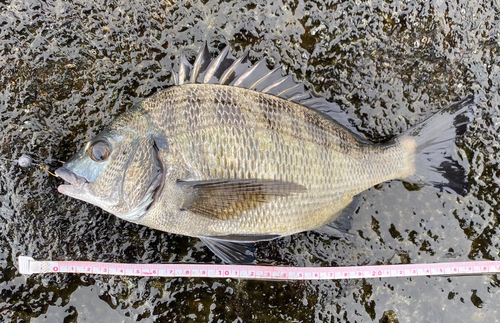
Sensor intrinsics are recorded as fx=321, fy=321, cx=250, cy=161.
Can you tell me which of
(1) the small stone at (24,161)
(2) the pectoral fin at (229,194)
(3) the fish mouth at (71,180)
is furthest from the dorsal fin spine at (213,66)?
(1) the small stone at (24,161)

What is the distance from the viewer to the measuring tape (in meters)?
2.15

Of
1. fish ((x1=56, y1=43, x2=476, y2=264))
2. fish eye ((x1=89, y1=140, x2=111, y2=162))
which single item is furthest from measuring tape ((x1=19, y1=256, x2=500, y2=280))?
fish eye ((x1=89, y1=140, x2=111, y2=162))

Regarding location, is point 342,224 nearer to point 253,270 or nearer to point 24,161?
point 253,270

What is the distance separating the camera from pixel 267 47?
2.23 meters

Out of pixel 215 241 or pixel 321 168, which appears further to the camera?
pixel 215 241

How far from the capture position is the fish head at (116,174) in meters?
1.76

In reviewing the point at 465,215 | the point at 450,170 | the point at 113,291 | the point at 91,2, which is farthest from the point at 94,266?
the point at 465,215

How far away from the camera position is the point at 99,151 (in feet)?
5.81

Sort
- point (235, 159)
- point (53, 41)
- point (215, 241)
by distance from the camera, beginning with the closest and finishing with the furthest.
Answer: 1. point (235, 159)
2. point (215, 241)
3. point (53, 41)

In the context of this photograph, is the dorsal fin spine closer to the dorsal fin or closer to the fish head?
the dorsal fin

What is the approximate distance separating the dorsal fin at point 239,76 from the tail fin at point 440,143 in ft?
2.42

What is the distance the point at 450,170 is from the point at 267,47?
4.83 ft

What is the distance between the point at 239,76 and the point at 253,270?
1.28m

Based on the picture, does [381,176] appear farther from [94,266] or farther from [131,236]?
[94,266]
